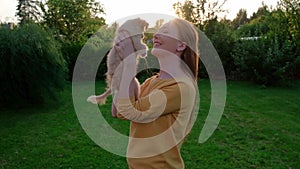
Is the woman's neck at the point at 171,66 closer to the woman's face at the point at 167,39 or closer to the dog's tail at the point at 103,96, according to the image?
the woman's face at the point at 167,39

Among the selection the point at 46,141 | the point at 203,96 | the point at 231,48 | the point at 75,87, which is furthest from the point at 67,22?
the point at 75,87

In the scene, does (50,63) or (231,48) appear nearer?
(50,63)

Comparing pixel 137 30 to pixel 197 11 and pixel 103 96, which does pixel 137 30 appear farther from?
pixel 197 11

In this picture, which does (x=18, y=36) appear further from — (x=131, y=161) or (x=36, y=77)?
(x=131, y=161)

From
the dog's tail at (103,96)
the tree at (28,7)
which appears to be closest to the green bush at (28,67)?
the dog's tail at (103,96)

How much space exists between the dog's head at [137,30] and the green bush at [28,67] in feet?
18.8

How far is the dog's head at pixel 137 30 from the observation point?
124 centimetres

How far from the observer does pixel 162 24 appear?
144 cm

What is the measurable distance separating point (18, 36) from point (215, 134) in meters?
4.28

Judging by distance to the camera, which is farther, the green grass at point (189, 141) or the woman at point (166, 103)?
the green grass at point (189, 141)

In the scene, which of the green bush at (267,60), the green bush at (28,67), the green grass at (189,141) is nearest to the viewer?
the green grass at (189,141)

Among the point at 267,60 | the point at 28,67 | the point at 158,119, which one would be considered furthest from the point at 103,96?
the point at 267,60

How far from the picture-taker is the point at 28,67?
261 inches

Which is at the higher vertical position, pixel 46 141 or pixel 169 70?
pixel 169 70
